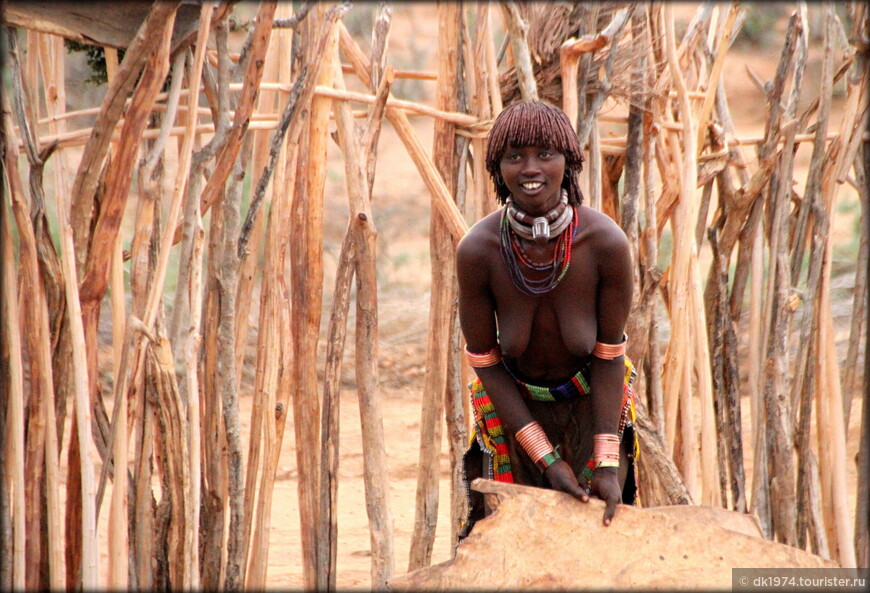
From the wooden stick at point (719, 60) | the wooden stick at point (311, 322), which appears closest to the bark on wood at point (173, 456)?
the wooden stick at point (311, 322)

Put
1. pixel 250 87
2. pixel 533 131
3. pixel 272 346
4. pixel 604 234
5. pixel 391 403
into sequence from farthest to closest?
pixel 391 403, pixel 272 346, pixel 250 87, pixel 604 234, pixel 533 131

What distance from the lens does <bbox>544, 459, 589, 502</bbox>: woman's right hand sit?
2.02 meters

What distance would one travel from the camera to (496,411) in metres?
2.22

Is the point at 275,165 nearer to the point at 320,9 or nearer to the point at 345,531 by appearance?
the point at 320,9

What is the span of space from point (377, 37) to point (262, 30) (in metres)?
0.52

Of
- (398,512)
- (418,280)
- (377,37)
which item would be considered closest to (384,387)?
(398,512)

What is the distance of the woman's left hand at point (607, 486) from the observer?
2.01 m

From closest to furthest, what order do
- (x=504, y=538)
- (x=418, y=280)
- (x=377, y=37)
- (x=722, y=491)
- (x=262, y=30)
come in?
(x=504, y=538)
(x=262, y=30)
(x=377, y=37)
(x=722, y=491)
(x=418, y=280)

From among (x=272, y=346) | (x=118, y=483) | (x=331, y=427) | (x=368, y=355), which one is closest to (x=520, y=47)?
(x=368, y=355)

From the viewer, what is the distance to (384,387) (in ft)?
20.2

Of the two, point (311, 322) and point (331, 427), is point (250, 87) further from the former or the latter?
point (331, 427)

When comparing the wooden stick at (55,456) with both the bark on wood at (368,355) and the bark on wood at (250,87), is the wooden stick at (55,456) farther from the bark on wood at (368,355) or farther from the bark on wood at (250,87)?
the bark on wood at (368,355)

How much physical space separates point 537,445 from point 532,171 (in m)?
0.65

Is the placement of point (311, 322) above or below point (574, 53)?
below
